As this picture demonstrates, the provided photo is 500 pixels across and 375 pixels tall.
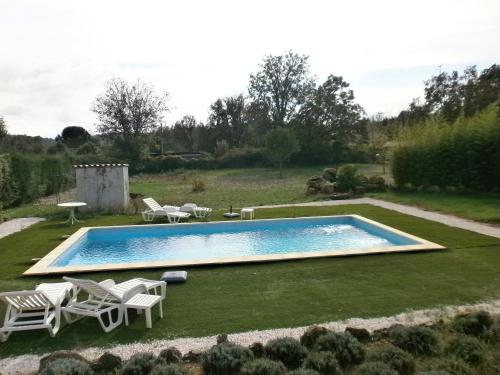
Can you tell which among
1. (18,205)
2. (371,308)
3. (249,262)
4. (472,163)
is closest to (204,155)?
(18,205)

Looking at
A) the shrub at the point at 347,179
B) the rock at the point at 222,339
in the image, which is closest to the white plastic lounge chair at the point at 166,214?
the shrub at the point at 347,179

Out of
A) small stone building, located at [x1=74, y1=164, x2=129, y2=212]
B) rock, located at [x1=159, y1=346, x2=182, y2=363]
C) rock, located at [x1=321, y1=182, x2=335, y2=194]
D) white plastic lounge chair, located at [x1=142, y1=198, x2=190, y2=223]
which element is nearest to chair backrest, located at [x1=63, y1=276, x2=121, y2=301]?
rock, located at [x1=159, y1=346, x2=182, y2=363]

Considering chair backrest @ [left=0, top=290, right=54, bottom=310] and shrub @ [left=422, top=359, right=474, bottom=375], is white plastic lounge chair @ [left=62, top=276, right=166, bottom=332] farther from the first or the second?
shrub @ [left=422, top=359, right=474, bottom=375]

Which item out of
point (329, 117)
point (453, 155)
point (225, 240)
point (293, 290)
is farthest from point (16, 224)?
point (329, 117)

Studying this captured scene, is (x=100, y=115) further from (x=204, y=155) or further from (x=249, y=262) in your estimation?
(x=249, y=262)

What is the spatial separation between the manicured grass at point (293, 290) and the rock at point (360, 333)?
2.16 ft

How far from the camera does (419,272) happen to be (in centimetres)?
674

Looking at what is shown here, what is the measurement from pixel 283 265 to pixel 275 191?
12727 mm

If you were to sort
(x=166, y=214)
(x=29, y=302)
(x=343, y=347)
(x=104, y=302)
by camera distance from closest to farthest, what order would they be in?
(x=343, y=347) < (x=29, y=302) < (x=104, y=302) < (x=166, y=214)

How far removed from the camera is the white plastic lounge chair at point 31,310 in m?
4.77

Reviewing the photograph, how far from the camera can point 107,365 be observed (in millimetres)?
3797

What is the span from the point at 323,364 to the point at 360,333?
89 centimetres

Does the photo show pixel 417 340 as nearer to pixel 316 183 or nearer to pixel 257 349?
pixel 257 349

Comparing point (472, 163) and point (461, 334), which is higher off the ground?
point (472, 163)
